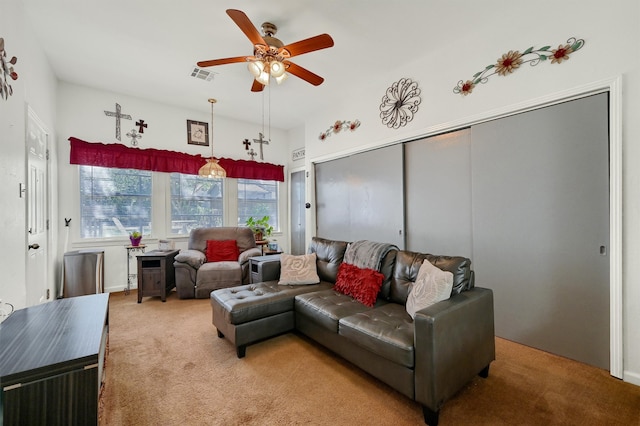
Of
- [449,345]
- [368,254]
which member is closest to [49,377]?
[449,345]

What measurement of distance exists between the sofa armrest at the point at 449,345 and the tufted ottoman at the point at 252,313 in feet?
4.22

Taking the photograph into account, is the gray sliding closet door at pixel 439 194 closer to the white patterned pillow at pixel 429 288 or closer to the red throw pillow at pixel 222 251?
the white patterned pillow at pixel 429 288

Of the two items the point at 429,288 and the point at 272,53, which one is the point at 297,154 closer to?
the point at 272,53

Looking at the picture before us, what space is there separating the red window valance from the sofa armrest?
4.46 m

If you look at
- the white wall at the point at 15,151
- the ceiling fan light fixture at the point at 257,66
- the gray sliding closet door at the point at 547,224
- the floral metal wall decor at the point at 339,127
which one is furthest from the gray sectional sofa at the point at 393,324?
the floral metal wall decor at the point at 339,127

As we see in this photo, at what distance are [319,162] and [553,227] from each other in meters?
3.38

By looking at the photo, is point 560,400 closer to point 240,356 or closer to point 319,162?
point 240,356

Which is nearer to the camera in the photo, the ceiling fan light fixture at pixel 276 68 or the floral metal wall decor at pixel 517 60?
the floral metal wall decor at pixel 517 60

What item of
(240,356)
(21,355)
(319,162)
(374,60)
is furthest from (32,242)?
(374,60)

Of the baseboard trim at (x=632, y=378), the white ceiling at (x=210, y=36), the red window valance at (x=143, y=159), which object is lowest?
the baseboard trim at (x=632, y=378)

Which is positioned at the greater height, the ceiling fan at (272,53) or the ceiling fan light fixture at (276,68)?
the ceiling fan at (272,53)

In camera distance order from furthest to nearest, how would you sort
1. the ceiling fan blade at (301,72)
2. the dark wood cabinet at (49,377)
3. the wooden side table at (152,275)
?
the wooden side table at (152,275), the ceiling fan blade at (301,72), the dark wood cabinet at (49,377)

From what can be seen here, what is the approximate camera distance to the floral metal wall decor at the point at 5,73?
190cm

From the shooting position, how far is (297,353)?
2320 mm
